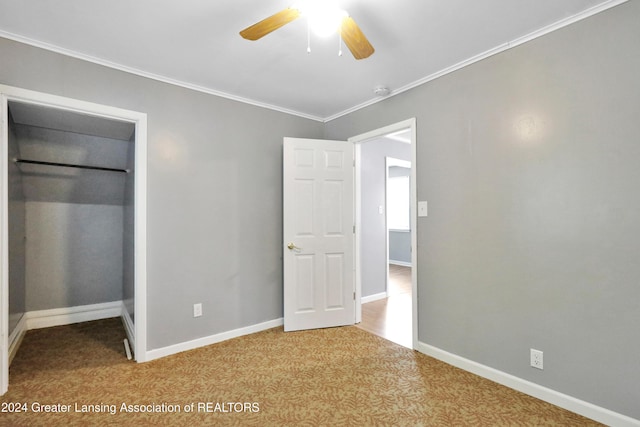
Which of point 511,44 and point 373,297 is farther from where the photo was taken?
point 373,297

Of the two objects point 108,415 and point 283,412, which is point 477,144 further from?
point 108,415

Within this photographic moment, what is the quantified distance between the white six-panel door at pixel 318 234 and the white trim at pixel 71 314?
2.41m

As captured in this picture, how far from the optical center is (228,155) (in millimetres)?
3102

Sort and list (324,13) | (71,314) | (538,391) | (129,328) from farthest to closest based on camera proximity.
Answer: (71,314) < (129,328) < (538,391) < (324,13)

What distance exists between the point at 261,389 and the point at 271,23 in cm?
234

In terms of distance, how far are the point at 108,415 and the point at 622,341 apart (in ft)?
10.2

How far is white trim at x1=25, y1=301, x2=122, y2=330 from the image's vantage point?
3.43m

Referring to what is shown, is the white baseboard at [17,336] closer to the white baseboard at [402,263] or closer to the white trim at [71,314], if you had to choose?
the white trim at [71,314]

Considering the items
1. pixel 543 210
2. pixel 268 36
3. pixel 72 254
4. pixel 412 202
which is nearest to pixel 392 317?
pixel 412 202

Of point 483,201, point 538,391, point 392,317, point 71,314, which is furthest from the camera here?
point 392,317

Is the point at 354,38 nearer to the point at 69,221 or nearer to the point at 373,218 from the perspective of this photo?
the point at 373,218

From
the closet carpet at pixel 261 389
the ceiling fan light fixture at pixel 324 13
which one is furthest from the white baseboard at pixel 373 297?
the ceiling fan light fixture at pixel 324 13

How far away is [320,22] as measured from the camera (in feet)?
5.14

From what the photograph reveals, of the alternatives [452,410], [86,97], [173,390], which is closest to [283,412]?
[173,390]
